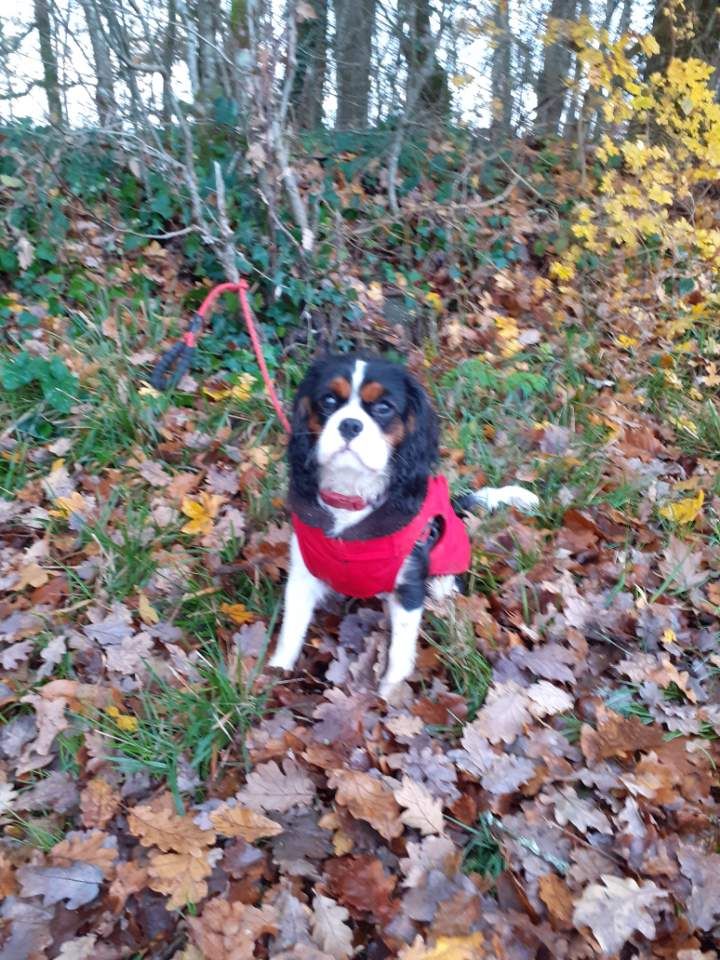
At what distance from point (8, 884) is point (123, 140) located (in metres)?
4.87

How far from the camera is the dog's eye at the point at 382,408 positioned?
278 centimetres

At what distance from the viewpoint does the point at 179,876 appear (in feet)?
7.30

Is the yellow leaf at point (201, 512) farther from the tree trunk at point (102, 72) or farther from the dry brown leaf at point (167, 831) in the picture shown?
the tree trunk at point (102, 72)

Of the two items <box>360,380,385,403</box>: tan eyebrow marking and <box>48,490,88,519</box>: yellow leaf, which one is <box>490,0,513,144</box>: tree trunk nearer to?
<box>360,380,385,403</box>: tan eyebrow marking

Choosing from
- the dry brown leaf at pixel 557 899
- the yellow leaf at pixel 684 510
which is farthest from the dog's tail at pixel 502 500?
the dry brown leaf at pixel 557 899

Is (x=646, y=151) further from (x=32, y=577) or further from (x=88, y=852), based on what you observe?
(x=88, y=852)

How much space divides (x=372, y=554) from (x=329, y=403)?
0.62 m

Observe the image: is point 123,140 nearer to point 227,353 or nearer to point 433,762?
point 227,353

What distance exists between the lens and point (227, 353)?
16.9ft

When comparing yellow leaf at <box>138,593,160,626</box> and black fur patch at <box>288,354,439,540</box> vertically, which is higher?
black fur patch at <box>288,354,439,540</box>

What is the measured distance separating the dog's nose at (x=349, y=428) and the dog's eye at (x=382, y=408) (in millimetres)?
A: 144

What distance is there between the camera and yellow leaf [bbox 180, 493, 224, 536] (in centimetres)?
366

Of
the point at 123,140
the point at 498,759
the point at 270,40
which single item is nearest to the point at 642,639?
the point at 498,759

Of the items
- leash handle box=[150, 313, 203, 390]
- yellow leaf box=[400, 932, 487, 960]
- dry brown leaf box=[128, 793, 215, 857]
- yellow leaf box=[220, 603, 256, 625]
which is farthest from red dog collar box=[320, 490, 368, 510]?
leash handle box=[150, 313, 203, 390]
